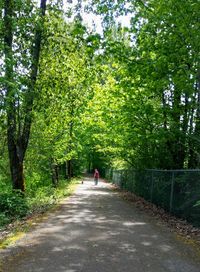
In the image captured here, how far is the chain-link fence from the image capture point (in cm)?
1205

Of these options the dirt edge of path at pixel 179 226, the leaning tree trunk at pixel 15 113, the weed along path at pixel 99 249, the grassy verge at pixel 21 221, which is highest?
the leaning tree trunk at pixel 15 113

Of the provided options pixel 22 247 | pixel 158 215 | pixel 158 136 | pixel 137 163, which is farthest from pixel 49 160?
pixel 22 247

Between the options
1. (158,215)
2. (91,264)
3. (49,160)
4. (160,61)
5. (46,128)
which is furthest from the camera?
(49,160)

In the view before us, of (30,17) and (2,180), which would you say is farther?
(2,180)

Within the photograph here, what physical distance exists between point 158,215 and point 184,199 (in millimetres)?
1863

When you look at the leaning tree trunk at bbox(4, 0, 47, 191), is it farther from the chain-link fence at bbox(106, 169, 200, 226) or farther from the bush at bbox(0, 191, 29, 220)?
the chain-link fence at bbox(106, 169, 200, 226)

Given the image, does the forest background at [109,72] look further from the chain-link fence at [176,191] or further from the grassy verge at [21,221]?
the chain-link fence at [176,191]

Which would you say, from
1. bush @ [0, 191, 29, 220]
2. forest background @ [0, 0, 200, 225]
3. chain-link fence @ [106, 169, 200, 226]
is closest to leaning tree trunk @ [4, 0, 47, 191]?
forest background @ [0, 0, 200, 225]

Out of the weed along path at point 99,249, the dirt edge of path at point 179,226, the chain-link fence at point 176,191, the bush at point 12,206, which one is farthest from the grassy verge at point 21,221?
the chain-link fence at point 176,191

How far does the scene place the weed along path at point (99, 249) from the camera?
6867mm

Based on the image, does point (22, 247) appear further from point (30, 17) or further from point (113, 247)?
point (30, 17)

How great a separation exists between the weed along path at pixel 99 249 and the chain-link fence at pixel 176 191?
1236mm

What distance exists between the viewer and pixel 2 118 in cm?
1340

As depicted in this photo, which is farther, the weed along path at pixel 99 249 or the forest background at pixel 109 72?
the forest background at pixel 109 72
